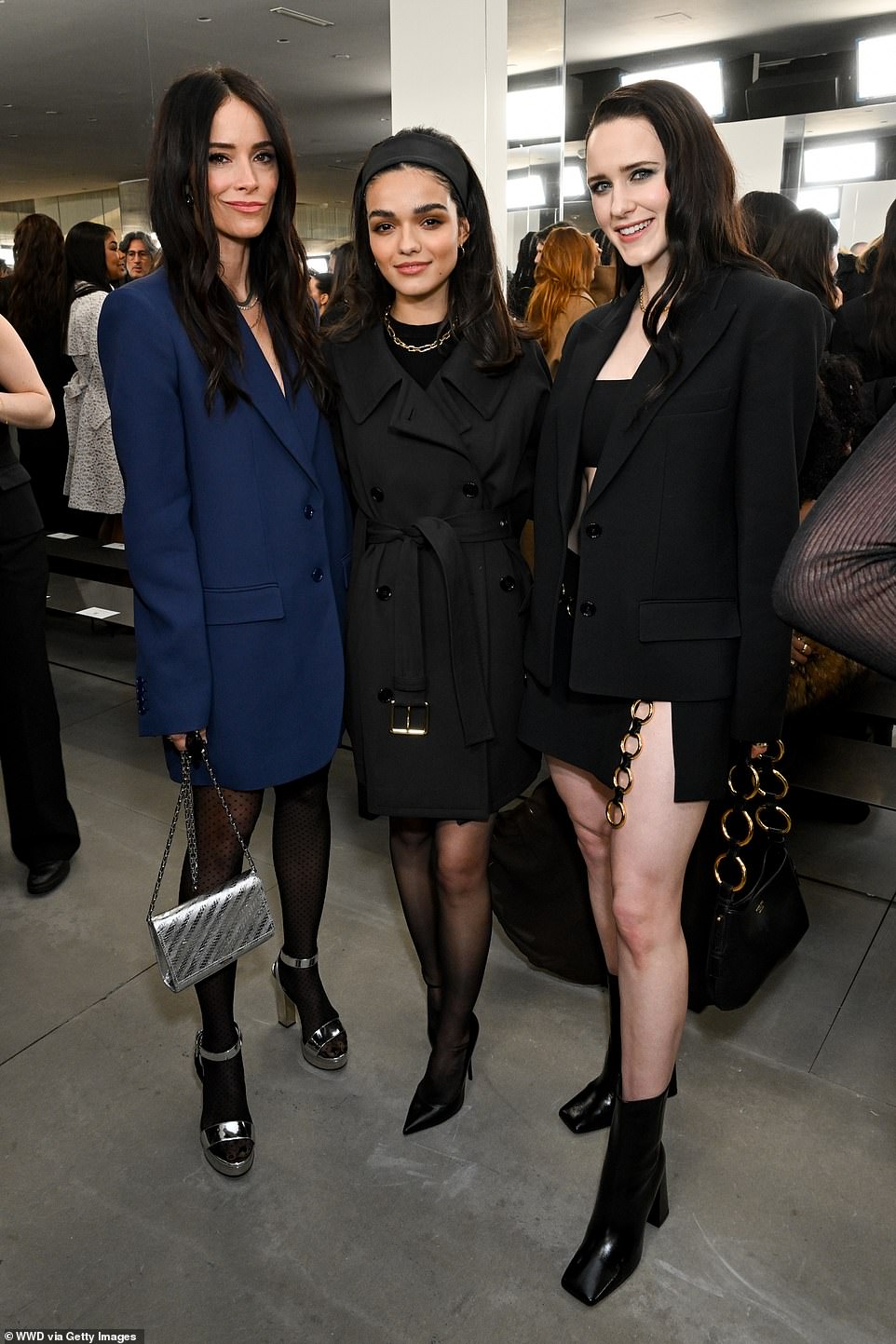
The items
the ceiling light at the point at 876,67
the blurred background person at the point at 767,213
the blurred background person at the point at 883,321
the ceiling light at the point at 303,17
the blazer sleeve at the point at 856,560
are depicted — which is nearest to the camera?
the blazer sleeve at the point at 856,560

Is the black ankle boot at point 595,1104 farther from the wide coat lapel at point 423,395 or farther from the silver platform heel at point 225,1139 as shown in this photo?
the wide coat lapel at point 423,395

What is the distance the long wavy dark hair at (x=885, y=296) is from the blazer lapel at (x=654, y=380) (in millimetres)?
1725

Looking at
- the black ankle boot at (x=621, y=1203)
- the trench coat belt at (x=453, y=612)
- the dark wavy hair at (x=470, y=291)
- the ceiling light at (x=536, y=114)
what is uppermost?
the ceiling light at (x=536, y=114)

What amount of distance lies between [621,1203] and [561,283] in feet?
11.1

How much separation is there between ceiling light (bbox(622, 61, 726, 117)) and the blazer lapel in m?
3.56

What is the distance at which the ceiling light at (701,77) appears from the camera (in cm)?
464

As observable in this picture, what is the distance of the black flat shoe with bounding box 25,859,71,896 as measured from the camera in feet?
10.5

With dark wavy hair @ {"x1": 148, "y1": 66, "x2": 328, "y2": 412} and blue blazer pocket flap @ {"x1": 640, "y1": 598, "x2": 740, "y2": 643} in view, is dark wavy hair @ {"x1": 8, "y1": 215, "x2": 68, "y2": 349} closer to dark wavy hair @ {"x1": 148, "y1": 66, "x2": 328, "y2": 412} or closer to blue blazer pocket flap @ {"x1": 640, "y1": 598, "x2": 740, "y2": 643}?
dark wavy hair @ {"x1": 148, "y1": 66, "x2": 328, "y2": 412}

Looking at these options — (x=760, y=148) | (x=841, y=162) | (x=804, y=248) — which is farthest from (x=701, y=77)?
(x=804, y=248)

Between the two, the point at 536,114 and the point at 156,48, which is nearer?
the point at 536,114

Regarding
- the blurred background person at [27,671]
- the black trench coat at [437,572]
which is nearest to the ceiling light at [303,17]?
the blurred background person at [27,671]

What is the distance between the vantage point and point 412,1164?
2080mm

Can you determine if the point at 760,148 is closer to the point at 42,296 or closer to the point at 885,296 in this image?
the point at 885,296

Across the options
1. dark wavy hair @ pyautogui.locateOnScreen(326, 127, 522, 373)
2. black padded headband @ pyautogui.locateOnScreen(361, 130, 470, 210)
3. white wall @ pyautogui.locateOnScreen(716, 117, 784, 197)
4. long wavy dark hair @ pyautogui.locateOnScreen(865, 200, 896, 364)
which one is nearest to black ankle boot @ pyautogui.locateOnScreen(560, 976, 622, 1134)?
dark wavy hair @ pyautogui.locateOnScreen(326, 127, 522, 373)
